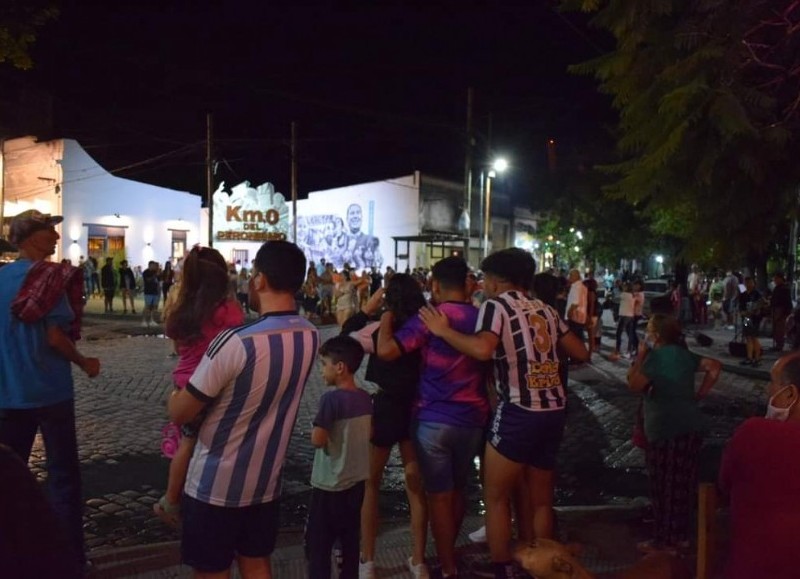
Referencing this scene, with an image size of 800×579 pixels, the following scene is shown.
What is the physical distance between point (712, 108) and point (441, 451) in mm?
3212

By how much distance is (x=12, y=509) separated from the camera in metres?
1.40

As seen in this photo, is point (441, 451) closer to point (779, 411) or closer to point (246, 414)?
point (246, 414)

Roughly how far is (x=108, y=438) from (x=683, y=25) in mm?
6886

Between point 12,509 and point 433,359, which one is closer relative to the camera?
point 12,509

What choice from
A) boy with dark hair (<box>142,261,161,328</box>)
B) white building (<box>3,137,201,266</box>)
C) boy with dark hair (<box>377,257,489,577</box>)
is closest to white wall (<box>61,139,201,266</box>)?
white building (<box>3,137,201,266</box>)

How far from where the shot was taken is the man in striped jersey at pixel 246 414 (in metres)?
2.76

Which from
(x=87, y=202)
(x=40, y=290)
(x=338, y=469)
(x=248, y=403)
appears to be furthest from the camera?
(x=87, y=202)

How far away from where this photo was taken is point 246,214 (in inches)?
1093

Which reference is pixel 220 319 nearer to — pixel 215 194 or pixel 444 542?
pixel 444 542

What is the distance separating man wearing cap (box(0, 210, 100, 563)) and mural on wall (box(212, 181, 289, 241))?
917 inches

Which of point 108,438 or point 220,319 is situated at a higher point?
point 220,319

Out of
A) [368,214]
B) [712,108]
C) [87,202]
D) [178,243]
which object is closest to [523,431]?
[712,108]

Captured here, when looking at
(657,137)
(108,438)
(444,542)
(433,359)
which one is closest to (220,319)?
(433,359)

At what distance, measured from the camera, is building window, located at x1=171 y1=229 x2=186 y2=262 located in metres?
35.0
